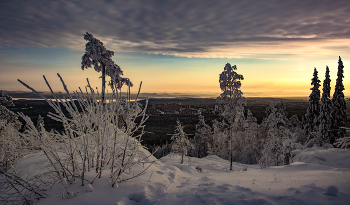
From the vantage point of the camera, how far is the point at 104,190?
3143 millimetres

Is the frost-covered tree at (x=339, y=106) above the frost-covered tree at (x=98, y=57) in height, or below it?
below

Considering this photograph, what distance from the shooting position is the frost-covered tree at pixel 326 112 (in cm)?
2222

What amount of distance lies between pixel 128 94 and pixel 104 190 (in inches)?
74.6

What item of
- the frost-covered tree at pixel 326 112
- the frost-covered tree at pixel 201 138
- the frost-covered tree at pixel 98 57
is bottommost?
the frost-covered tree at pixel 201 138

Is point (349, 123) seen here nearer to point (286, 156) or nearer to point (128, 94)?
point (286, 156)

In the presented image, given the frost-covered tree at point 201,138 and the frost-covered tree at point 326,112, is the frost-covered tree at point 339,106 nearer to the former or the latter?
the frost-covered tree at point 326,112

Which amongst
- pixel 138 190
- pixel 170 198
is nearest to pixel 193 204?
pixel 170 198

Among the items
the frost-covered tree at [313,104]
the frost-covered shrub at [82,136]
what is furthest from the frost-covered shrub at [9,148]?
the frost-covered tree at [313,104]

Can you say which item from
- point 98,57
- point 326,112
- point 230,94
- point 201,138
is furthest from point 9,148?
point 201,138

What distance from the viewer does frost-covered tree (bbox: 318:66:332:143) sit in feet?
72.9

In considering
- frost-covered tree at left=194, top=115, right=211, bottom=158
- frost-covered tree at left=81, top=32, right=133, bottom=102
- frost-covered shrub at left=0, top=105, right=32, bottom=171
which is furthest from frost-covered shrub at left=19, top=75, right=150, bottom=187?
frost-covered tree at left=194, top=115, right=211, bottom=158

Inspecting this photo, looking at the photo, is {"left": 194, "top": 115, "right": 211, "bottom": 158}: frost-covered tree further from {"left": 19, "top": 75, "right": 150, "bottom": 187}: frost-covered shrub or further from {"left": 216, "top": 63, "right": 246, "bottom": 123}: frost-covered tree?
{"left": 19, "top": 75, "right": 150, "bottom": 187}: frost-covered shrub

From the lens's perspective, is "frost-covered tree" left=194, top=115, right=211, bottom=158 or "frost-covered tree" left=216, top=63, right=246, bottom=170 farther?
"frost-covered tree" left=194, top=115, right=211, bottom=158

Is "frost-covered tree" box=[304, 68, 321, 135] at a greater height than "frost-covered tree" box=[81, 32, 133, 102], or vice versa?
"frost-covered tree" box=[81, 32, 133, 102]
